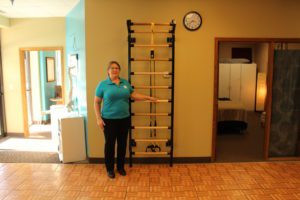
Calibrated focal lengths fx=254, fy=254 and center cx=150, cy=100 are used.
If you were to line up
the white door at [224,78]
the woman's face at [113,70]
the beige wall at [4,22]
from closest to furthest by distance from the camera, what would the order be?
the woman's face at [113,70], the beige wall at [4,22], the white door at [224,78]

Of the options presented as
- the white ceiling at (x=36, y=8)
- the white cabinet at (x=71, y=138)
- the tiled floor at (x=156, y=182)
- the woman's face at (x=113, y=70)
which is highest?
the white ceiling at (x=36, y=8)

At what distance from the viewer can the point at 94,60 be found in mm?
3715

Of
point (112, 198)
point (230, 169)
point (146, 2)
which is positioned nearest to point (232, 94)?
point (230, 169)

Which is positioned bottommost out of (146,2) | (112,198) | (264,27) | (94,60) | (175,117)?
(112,198)

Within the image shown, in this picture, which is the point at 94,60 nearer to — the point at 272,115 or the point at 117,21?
the point at 117,21

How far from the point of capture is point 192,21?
12.0 feet

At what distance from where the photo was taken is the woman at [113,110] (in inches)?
129

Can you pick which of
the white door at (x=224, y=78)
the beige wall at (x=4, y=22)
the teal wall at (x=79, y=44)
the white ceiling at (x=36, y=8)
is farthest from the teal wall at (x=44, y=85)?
the white door at (x=224, y=78)

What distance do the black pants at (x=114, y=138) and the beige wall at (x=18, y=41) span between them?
266 cm

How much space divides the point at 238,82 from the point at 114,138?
5.93 meters

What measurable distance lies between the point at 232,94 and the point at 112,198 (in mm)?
6245

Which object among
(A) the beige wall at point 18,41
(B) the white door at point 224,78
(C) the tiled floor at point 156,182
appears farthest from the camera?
(B) the white door at point 224,78

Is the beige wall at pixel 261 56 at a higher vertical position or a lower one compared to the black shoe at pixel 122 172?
higher

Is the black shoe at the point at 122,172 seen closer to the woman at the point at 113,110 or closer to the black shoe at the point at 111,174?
the woman at the point at 113,110
